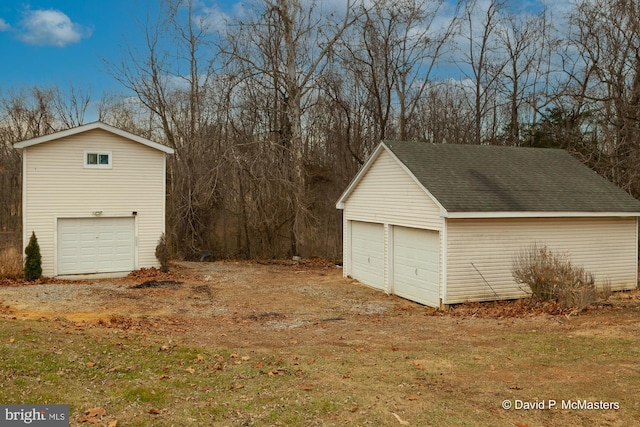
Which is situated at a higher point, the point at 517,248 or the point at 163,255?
the point at 517,248

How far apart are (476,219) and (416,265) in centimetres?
208

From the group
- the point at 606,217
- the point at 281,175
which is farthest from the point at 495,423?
the point at 281,175

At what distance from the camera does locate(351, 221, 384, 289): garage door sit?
1562 cm

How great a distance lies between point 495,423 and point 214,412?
287 centimetres

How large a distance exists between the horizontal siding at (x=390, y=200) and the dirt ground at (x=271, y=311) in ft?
7.06

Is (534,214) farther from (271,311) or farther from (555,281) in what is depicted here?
(271,311)

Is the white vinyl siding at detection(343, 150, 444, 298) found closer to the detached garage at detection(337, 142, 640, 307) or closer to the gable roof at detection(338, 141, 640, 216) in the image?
the detached garage at detection(337, 142, 640, 307)

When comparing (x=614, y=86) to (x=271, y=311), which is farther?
(x=614, y=86)

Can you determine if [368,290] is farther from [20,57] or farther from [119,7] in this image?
[20,57]

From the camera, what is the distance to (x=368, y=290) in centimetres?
1555

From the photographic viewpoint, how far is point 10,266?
1586cm

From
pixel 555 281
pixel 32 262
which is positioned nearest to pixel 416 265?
pixel 555 281

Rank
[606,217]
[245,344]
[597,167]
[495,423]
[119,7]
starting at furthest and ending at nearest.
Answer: [119,7] < [597,167] < [606,217] < [245,344] < [495,423]

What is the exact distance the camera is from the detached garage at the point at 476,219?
41.2 ft
